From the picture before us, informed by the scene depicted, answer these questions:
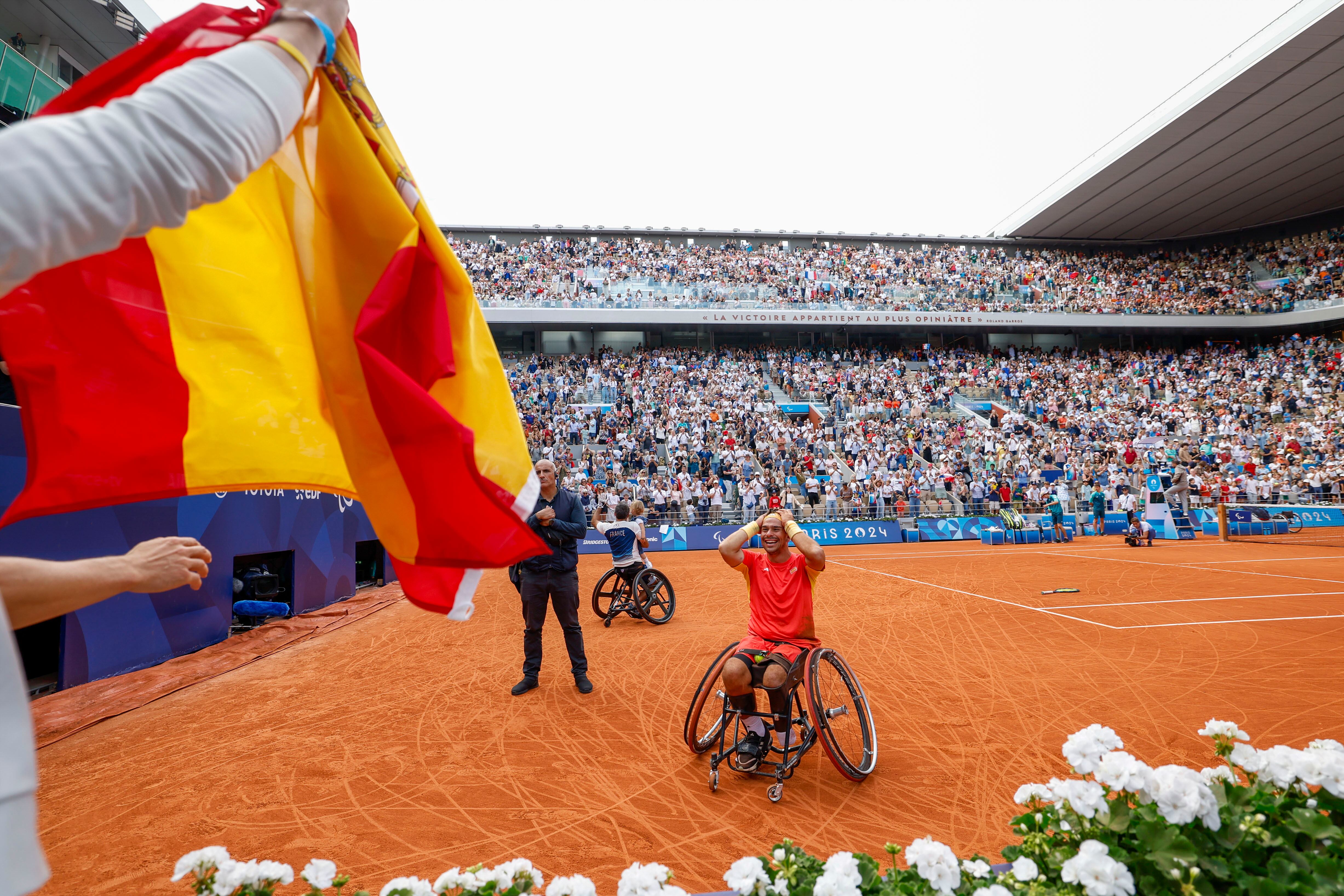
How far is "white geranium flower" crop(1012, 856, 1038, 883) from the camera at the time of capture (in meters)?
1.84

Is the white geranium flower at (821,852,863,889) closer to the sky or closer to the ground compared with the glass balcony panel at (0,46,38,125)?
closer to the ground

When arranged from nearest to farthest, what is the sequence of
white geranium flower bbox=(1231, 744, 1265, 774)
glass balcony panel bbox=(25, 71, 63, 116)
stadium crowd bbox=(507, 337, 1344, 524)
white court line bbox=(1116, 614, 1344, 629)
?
white geranium flower bbox=(1231, 744, 1265, 774), glass balcony panel bbox=(25, 71, 63, 116), white court line bbox=(1116, 614, 1344, 629), stadium crowd bbox=(507, 337, 1344, 524)

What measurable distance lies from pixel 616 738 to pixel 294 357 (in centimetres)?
414

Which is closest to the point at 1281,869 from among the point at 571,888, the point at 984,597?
the point at 571,888

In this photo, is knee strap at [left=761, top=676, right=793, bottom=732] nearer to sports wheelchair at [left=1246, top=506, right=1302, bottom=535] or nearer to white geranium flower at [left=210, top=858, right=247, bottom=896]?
white geranium flower at [left=210, top=858, right=247, bottom=896]

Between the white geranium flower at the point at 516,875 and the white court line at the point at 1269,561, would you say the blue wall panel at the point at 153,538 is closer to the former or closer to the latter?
the white geranium flower at the point at 516,875

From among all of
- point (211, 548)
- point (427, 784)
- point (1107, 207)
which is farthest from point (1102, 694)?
point (1107, 207)

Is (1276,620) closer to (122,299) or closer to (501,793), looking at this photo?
(501,793)

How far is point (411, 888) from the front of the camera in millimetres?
1949

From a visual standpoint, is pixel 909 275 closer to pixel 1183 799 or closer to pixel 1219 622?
pixel 1219 622

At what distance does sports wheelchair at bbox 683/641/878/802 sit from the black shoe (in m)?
0.03

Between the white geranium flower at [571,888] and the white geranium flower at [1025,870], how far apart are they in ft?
3.92

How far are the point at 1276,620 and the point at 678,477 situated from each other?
49.4 feet

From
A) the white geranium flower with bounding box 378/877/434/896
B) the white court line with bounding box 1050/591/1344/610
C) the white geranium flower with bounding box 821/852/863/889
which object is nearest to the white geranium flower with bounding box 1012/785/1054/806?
the white geranium flower with bounding box 821/852/863/889
